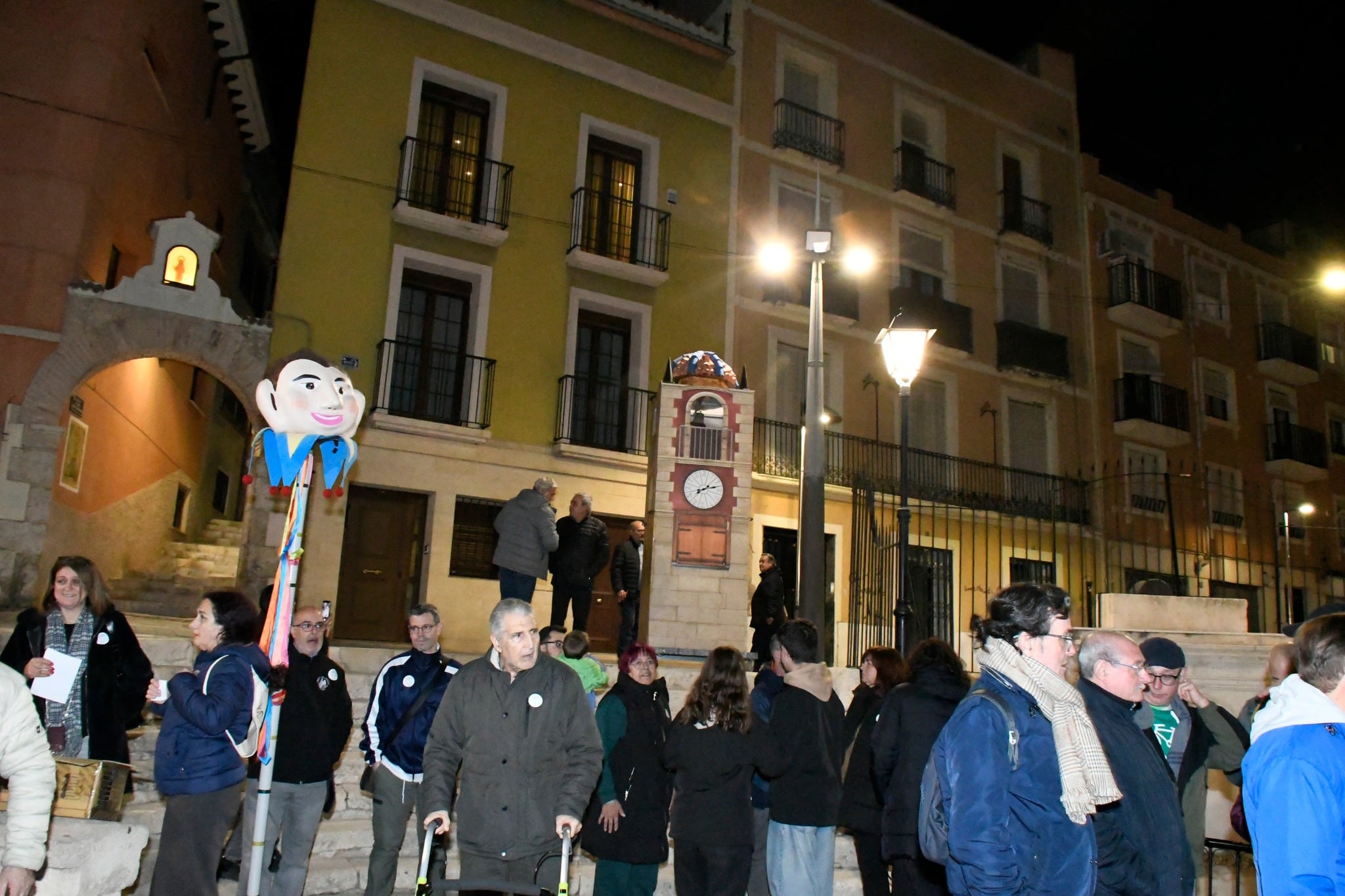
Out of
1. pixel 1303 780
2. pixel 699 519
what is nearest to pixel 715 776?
pixel 1303 780

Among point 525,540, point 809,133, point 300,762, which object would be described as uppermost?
point 809,133

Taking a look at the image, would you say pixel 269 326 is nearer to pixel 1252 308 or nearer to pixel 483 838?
pixel 483 838

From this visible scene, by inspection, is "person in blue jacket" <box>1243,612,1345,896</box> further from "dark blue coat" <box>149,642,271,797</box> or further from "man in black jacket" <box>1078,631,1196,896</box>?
"dark blue coat" <box>149,642,271,797</box>

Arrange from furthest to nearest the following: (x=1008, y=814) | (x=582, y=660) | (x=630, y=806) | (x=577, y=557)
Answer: (x=577, y=557) < (x=582, y=660) < (x=630, y=806) < (x=1008, y=814)

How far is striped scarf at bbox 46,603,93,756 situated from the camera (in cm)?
502

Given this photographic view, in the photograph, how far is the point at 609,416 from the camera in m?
16.0

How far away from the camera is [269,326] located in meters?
13.1

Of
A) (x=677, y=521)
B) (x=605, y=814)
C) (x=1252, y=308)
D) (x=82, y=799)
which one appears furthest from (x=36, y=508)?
(x=1252, y=308)

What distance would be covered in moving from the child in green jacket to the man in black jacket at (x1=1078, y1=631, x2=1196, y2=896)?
12.4 ft

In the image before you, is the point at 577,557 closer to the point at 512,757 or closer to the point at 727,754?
the point at 727,754

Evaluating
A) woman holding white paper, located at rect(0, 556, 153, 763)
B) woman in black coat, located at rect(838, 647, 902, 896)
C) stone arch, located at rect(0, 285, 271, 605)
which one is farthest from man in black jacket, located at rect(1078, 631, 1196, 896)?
stone arch, located at rect(0, 285, 271, 605)

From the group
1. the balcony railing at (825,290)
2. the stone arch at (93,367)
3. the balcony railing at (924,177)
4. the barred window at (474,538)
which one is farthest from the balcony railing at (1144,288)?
the stone arch at (93,367)

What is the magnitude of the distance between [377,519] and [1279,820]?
12.7m

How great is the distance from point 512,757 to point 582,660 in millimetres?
2697
